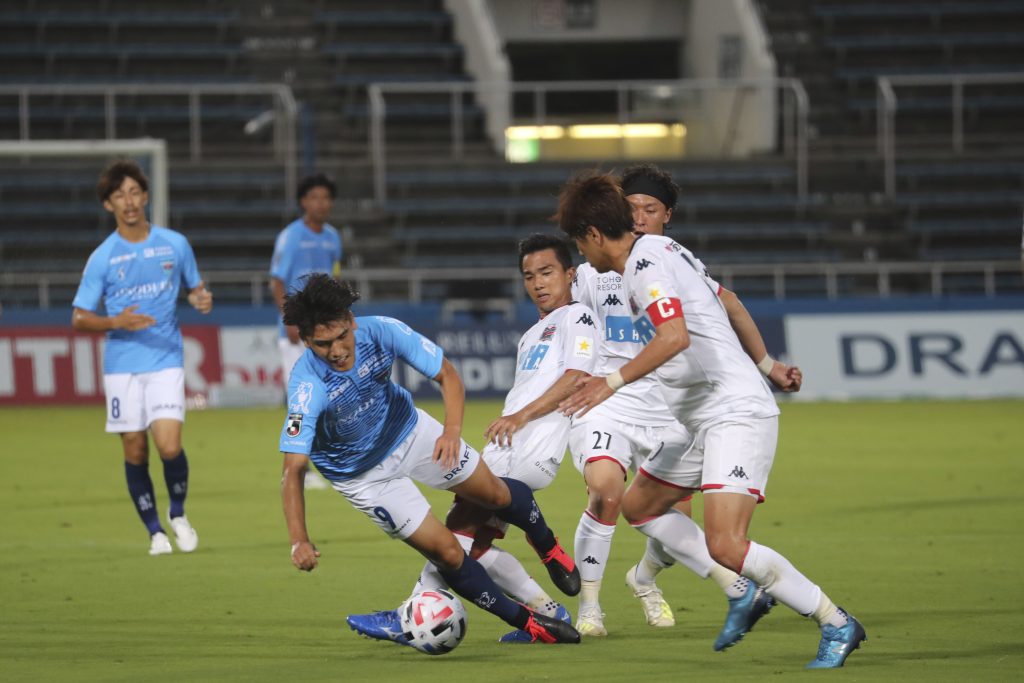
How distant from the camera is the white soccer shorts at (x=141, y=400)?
10.5m

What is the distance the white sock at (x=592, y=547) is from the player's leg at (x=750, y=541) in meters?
1.19

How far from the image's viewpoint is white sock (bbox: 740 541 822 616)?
6387mm

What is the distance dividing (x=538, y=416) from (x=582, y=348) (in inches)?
22.6

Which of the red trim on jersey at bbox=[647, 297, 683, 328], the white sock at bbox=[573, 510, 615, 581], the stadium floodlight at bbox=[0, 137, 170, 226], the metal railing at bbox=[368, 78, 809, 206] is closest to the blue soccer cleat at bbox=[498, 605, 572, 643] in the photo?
the white sock at bbox=[573, 510, 615, 581]

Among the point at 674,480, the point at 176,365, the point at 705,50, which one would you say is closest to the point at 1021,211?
the point at 705,50

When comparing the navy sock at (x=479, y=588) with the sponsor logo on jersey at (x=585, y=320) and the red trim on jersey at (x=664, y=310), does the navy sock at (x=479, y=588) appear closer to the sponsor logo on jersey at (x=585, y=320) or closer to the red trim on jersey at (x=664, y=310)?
the sponsor logo on jersey at (x=585, y=320)

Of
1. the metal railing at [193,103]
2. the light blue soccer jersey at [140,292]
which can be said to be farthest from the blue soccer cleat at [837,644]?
the metal railing at [193,103]

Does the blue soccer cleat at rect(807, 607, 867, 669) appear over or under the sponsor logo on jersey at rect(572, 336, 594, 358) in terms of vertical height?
under

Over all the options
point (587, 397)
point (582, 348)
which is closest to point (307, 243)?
point (582, 348)

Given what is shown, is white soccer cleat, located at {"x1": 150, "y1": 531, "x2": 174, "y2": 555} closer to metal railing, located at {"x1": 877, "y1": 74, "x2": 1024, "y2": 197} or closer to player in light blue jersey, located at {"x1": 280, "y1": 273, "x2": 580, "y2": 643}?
player in light blue jersey, located at {"x1": 280, "y1": 273, "x2": 580, "y2": 643}

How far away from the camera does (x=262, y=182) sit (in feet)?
89.4

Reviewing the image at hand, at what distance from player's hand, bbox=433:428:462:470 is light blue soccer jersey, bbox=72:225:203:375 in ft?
13.5

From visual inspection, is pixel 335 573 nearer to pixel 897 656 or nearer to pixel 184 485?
pixel 184 485

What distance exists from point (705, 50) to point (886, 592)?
77.7 feet
